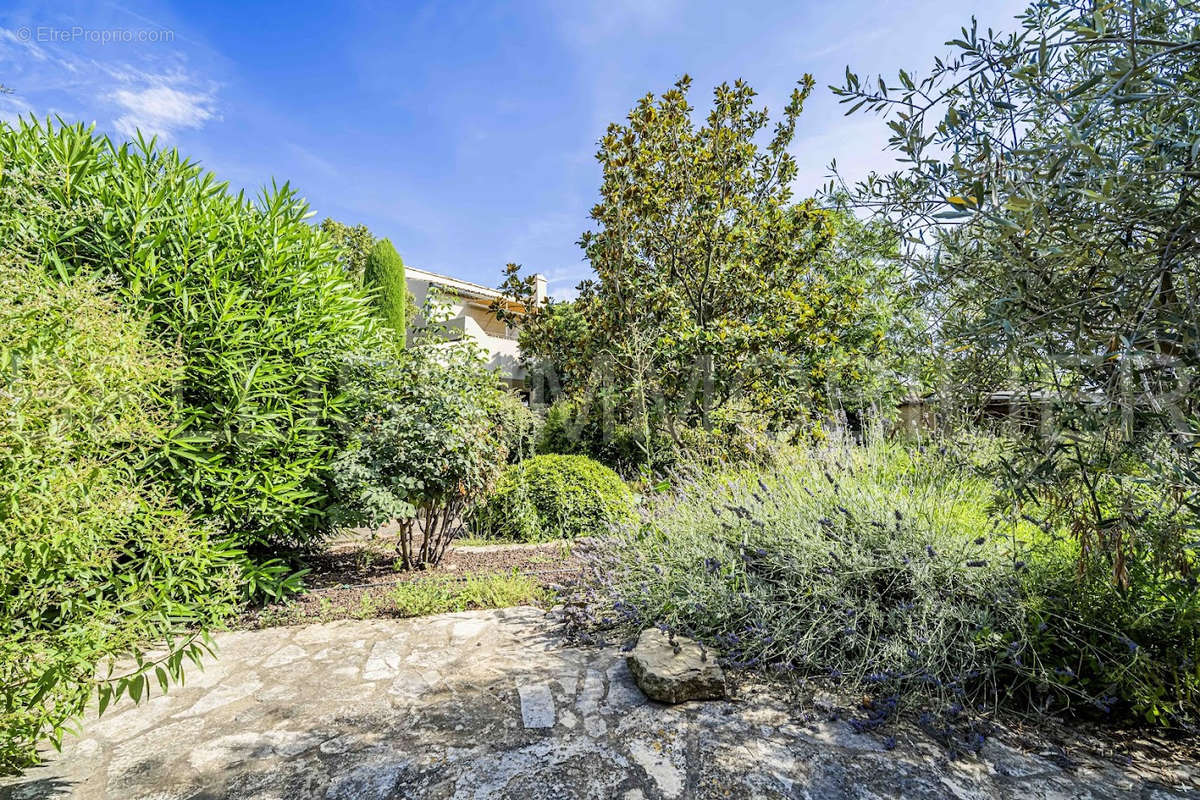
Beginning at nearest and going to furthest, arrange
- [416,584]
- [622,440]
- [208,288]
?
A: [208,288]
[416,584]
[622,440]

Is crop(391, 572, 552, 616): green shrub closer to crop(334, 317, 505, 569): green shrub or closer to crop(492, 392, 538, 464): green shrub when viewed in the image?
crop(334, 317, 505, 569): green shrub

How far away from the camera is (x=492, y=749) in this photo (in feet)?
7.58

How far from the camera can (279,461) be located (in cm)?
408

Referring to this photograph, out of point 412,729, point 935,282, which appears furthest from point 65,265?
point 935,282

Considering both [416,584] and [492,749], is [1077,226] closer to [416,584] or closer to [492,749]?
[492,749]

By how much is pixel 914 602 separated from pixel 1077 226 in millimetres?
1978

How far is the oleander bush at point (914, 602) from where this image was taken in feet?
8.19

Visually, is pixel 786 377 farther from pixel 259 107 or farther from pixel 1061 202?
pixel 259 107

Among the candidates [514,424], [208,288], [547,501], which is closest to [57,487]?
[208,288]

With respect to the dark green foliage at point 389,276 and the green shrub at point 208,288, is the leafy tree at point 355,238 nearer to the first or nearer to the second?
the dark green foliage at point 389,276

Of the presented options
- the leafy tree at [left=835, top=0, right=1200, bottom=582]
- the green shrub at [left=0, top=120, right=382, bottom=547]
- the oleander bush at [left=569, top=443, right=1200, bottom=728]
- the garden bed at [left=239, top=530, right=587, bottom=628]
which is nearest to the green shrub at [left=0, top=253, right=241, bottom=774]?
the green shrub at [left=0, top=120, right=382, bottom=547]

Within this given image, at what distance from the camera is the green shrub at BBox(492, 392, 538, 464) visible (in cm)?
617

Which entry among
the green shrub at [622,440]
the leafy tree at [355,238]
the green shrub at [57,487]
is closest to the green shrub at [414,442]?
the green shrub at [57,487]

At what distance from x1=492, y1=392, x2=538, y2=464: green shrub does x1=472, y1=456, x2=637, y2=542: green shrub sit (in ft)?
1.53
